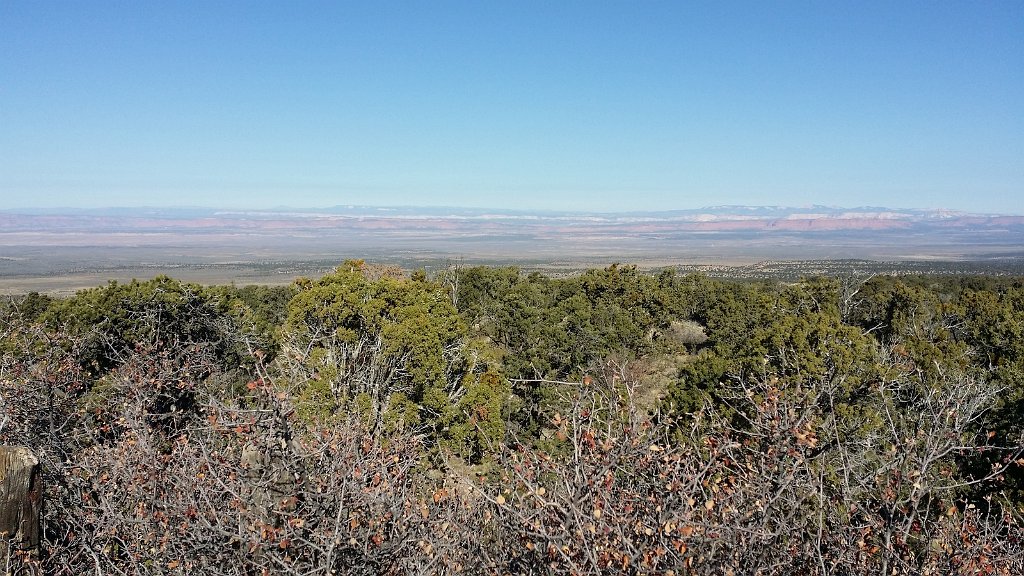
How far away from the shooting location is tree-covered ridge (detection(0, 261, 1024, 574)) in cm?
502

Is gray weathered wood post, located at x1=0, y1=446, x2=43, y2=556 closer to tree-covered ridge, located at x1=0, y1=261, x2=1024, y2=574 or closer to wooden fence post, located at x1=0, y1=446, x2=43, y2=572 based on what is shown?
wooden fence post, located at x1=0, y1=446, x2=43, y2=572

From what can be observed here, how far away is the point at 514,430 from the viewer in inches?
909

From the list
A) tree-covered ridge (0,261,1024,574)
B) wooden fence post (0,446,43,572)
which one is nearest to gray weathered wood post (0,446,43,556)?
wooden fence post (0,446,43,572)

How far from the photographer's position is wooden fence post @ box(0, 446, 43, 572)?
4.82 meters

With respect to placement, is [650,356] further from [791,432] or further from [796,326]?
[791,432]

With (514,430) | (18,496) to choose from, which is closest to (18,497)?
(18,496)

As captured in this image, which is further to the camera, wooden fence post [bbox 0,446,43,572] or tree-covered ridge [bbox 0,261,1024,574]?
tree-covered ridge [bbox 0,261,1024,574]

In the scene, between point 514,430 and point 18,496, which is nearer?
point 18,496

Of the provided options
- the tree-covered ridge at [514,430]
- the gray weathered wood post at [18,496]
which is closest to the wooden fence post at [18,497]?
the gray weathered wood post at [18,496]

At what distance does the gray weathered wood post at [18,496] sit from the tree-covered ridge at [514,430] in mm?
757

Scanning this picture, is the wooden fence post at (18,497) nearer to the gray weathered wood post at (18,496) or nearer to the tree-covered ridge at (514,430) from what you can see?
the gray weathered wood post at (18,496)

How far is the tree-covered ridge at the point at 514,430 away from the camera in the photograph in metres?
5.02

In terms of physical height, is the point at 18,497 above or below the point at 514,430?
above

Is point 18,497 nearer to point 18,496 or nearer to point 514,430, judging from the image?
point 18,496
